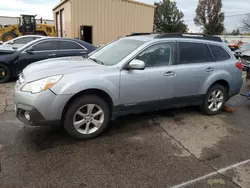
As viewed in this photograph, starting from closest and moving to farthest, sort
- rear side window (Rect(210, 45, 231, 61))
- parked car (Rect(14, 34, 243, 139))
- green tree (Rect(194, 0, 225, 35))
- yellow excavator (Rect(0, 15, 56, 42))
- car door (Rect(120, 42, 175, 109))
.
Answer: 1. parked car (Rect(14, 34, 243, 139))
2. car door (Rect(120, 42, 175, 109))
3. rear side window (Rect(210, 45, 231, 61))
4. yellow excavator (Rect(0, 15, 56, 42))
5. green tree (Rect(194, 0, 225, 35))

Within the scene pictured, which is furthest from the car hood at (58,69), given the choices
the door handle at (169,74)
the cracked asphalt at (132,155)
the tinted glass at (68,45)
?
the tinted glass at (68,45)

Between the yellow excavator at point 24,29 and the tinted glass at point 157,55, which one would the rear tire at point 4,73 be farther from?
the yellow excavator at point 24,29

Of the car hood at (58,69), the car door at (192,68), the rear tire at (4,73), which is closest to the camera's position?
the car hood at (58,69)

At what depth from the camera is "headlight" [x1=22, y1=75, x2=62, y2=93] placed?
9.59 ft

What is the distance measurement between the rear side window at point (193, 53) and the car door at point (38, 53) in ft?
15.9

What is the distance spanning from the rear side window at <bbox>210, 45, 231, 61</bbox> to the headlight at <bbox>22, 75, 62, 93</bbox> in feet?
10.4

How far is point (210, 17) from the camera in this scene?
48.0 metres

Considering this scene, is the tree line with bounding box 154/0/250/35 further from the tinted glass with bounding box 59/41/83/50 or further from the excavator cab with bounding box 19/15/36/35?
the tinted glass with bounding box 59/41/83/50

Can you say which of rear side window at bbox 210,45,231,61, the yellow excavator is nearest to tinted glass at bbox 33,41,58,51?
rear side window at bbox 210,45,231,61

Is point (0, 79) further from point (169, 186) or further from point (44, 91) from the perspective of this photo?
point (169, 186)

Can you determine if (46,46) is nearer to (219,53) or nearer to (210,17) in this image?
(219,53)

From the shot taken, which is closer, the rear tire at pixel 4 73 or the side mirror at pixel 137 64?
the side mirror at pixel 137 64

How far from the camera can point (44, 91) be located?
290 centimetres

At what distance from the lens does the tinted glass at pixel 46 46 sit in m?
7.17
